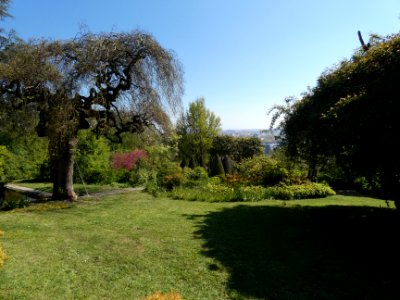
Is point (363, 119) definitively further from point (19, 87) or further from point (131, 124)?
point (19, 87)

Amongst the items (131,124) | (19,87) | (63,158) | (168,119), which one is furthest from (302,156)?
(19,87)

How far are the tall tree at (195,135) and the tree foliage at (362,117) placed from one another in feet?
72.0

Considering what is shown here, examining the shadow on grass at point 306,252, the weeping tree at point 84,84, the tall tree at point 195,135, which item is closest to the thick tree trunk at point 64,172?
the weeping tree at point 84,84

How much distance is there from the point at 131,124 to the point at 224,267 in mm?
9284

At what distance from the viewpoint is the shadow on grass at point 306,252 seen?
5.10 metres

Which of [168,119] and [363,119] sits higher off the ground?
[168,119]

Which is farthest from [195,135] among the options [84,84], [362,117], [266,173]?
[362,117]

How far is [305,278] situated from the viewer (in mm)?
5457

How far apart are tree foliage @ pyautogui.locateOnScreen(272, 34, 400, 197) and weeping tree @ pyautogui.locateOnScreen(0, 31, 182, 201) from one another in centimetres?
558

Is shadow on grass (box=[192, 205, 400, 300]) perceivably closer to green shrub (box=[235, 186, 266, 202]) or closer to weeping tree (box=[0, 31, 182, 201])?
green shrub (box=[235, 186, 266, 202])

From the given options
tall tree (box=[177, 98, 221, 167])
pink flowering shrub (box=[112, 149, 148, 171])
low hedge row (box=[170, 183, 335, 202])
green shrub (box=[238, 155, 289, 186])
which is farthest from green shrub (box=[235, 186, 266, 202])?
tall tree (box=[177, 98, 221, 167])

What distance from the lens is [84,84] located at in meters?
11.6

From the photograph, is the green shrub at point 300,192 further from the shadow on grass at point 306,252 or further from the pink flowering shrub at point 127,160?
the pink flowering shrub at point 127,160

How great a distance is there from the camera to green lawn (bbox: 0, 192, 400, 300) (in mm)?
5031
